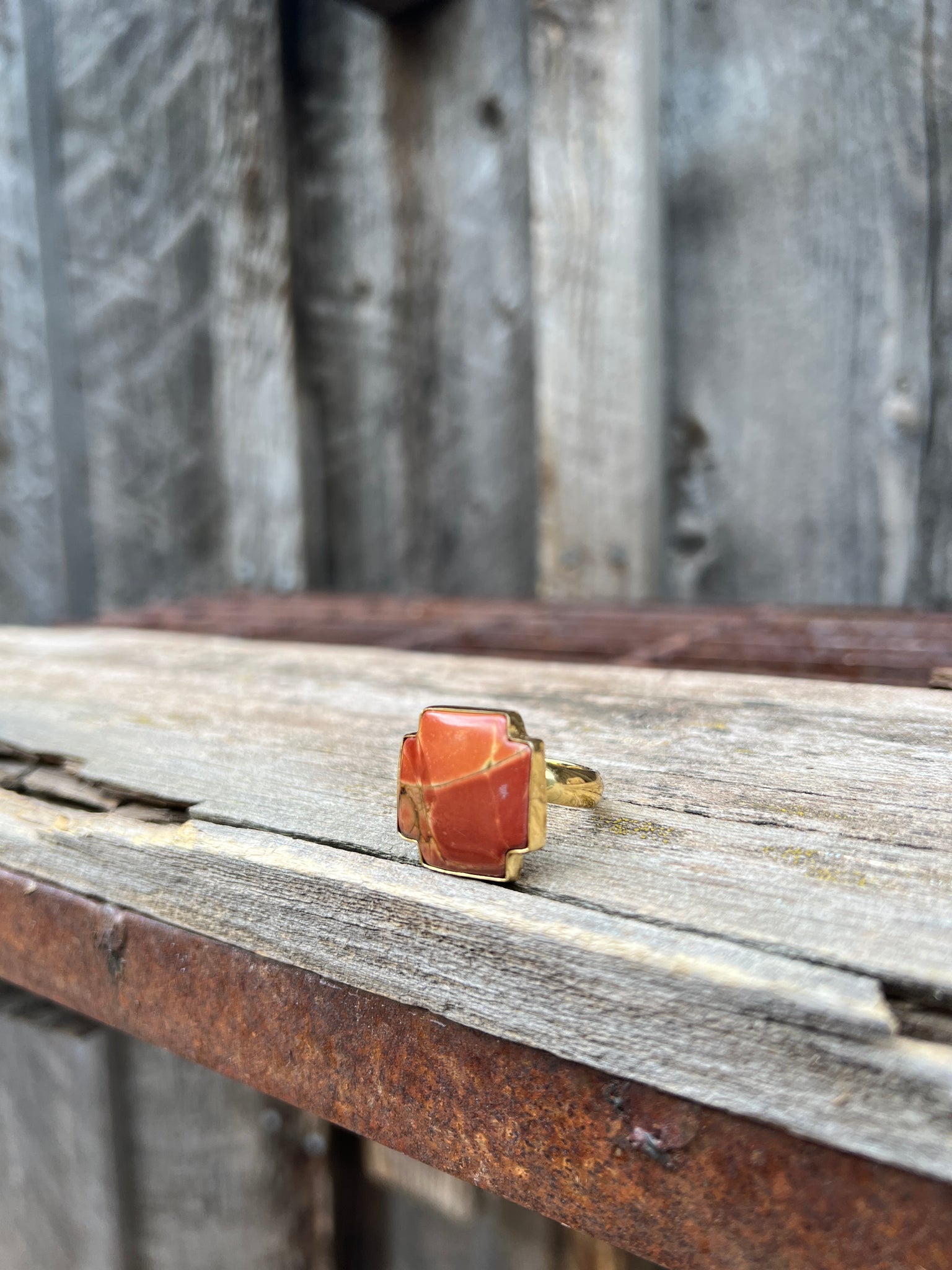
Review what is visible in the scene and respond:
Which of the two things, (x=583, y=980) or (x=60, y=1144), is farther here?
(x=60, y=1144)

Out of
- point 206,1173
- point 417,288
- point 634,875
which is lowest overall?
point 206,1173

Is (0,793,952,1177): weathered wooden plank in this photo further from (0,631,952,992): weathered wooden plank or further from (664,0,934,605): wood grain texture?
(664,0,934,605): wood grain texture

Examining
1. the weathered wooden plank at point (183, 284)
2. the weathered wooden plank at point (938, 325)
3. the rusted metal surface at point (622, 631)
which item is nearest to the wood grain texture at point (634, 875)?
the rusted metal surface at point (622, 631)

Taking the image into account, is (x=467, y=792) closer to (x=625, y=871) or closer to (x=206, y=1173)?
(x=625, y=871)

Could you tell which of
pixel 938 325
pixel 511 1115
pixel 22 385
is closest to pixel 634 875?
pixel 511 1115

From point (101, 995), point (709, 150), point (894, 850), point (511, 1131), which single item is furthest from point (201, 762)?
point (709, 150)

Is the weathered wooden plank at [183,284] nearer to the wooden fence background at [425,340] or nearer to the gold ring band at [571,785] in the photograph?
the wooden fence background at [425,340]

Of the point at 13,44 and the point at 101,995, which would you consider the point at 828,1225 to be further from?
the point at 13,44
